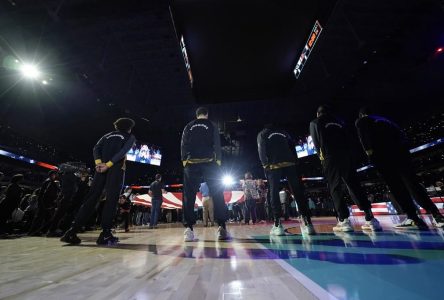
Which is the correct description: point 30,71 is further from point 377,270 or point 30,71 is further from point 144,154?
point 377,270

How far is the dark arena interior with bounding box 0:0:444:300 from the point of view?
1.38 meters

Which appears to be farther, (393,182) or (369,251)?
(393,182)

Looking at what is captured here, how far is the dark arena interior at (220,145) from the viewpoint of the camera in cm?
138

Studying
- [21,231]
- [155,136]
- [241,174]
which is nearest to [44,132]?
[155,136]

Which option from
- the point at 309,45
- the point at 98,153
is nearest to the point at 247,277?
the point at 98,153

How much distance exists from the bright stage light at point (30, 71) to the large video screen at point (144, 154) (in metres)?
6.97

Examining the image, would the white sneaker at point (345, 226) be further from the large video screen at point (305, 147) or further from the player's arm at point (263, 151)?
the large video screen at point (305, 147)

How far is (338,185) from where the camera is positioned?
3.24 metres

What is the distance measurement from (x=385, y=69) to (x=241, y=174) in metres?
11.8

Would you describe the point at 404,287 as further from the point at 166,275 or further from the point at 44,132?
the point at 44,132

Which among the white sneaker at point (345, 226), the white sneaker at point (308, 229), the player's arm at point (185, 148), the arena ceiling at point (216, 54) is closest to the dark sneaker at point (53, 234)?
the player's arm at point (185, 148)

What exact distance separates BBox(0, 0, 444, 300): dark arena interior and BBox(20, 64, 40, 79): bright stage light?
3.0 inches

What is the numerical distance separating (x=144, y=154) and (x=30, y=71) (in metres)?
8.67

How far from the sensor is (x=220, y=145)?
348 centimetres
